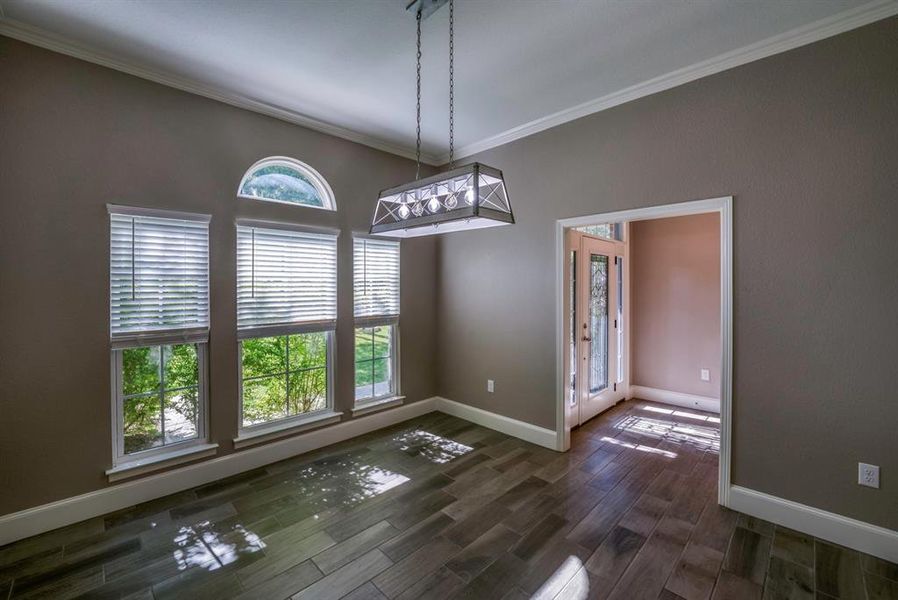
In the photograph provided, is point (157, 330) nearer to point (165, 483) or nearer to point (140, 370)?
point (140, 370)

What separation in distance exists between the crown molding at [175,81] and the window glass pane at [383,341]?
1.95 metres

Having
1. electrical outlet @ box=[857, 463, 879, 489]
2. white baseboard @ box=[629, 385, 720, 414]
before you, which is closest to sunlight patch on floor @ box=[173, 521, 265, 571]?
electrical outlet @ box=[857, 463, 879, 489]

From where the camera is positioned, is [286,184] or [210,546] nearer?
[210,546]

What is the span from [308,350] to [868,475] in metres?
4.07

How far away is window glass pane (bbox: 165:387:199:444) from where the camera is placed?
2908mm

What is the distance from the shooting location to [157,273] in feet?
9.08

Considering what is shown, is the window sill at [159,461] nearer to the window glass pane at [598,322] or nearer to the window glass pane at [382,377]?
the window glass pane at [382,377]

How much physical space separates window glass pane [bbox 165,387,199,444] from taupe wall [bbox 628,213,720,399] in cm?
498

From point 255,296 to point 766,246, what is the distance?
151 inches

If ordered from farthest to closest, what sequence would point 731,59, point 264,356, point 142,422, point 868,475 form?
point 264,356 → point 142,422 → point 731,59 → point 868,475

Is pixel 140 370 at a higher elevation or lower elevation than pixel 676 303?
lower

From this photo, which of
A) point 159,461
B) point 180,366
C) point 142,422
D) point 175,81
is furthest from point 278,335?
point 175,81

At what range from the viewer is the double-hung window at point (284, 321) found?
324 centimetres

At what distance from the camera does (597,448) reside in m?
3.63
